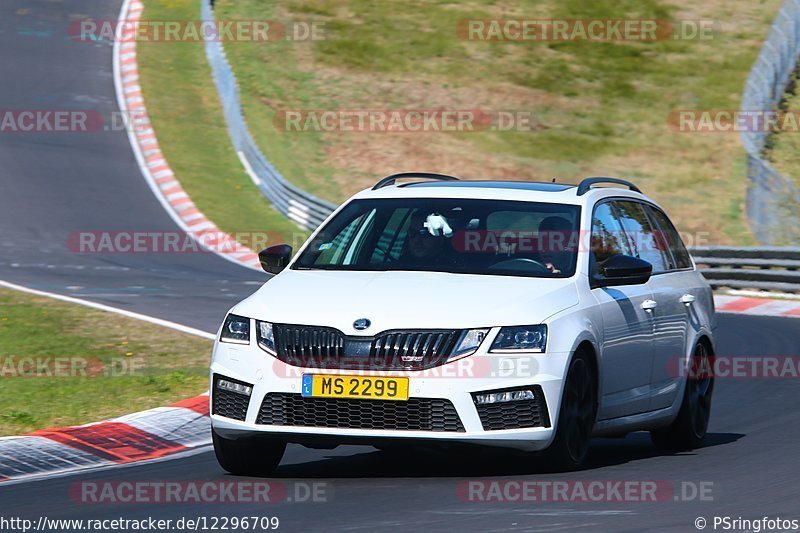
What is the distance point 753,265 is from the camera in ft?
76.6

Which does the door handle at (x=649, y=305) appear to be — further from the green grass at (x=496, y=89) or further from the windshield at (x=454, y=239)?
the green grass at (x=496, y=89)

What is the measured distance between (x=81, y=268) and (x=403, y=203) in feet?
43.2

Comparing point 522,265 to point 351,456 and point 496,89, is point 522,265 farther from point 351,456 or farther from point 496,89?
point 496,89

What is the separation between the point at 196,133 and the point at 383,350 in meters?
26.1

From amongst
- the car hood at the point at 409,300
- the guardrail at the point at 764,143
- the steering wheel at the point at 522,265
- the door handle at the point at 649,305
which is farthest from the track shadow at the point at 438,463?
the guardrail at the point at 764,143

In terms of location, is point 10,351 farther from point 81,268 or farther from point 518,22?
point 518,22

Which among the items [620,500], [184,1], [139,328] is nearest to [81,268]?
[139,328]

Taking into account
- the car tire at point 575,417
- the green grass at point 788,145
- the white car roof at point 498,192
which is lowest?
the green grass at point 788,145

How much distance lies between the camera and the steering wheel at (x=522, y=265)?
890cm

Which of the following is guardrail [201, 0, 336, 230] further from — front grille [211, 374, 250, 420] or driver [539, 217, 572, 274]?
front grille [211, 374, 250, 420]

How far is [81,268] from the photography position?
71.9 ft

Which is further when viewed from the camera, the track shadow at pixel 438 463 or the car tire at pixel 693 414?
the car tire at pixel 693 414

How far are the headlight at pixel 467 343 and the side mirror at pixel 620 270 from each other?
1215mm

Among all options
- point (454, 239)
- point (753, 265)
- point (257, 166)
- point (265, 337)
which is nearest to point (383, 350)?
point (265, 337)
